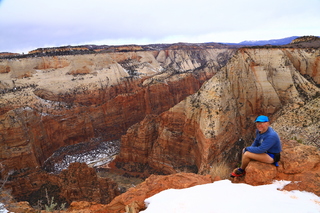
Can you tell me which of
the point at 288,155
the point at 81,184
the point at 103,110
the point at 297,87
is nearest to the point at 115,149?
the point at 103,110

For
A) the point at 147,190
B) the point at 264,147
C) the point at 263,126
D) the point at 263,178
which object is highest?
the point at 263,126

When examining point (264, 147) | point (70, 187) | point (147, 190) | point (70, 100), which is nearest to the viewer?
point (264, 147)

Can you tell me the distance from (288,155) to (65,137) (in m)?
31.8

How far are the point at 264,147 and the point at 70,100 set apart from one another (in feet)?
130

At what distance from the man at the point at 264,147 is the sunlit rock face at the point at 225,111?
38.1ft

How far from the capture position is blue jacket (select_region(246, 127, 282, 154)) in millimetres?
6137

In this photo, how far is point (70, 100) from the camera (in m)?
40.1

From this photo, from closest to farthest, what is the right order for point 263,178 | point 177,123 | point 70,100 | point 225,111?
point 263,178 < point 225,111 < point 177,123 < point 70,100

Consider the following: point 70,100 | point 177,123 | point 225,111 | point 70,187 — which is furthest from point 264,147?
point 70,100

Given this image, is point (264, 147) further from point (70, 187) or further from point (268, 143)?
point (70, 187)

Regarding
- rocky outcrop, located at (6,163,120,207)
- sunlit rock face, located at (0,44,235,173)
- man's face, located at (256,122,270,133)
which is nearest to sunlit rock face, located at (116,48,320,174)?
rocky outcrop, located at (6,163,120,207)

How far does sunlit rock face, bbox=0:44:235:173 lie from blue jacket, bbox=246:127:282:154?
25833 mm

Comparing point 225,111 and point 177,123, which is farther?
point 177,123

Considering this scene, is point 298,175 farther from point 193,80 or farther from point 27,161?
point 193,80
